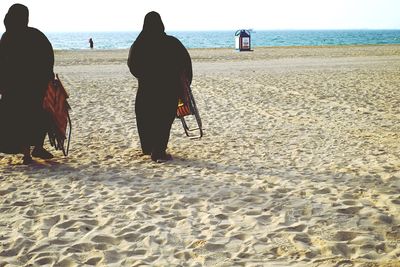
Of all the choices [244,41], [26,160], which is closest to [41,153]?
[26,160]

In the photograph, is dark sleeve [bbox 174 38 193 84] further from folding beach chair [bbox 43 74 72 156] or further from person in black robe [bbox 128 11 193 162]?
folding beach chair [bbox 43 74 72 156]

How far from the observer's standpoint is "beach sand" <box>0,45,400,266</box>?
315 centimetres

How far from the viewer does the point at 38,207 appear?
406 cm

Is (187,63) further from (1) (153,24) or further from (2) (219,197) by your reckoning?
(2) (219,197)

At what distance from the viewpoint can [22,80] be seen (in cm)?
523

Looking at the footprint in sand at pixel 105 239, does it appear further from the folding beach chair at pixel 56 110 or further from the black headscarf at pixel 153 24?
the black headscarf at pixel 153 24

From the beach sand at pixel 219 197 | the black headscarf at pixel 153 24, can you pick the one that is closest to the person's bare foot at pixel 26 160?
the beach sand at pixel 219 197

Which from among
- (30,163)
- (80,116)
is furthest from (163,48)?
(80,116)

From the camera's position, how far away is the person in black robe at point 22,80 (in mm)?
5152

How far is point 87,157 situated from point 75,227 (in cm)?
237

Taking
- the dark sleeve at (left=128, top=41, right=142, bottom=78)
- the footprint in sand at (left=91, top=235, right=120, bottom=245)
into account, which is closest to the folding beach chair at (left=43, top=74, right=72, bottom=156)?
the dark sleeve at (left=128, top=41, right=142, bottom=78)

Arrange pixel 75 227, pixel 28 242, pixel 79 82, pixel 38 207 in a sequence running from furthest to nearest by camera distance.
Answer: pixel 79 82 < pixel 38 207 < pixel 75 227 < pixel 28 242

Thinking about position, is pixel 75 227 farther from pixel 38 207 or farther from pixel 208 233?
pixel 208 233

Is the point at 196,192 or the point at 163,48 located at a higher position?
the point at 163,48
